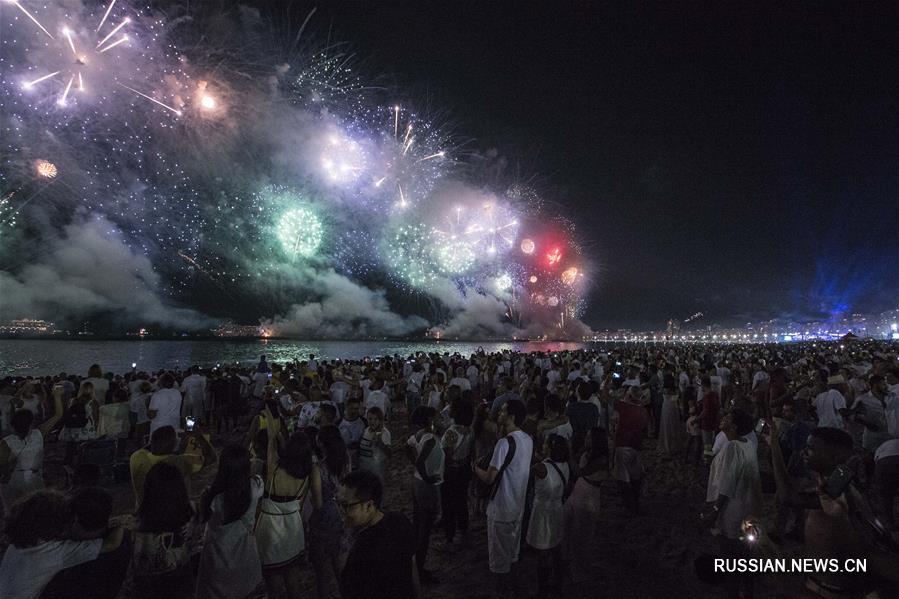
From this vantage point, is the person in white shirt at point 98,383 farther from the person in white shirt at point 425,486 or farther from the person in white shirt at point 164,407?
the person in white shirt at point 425,486

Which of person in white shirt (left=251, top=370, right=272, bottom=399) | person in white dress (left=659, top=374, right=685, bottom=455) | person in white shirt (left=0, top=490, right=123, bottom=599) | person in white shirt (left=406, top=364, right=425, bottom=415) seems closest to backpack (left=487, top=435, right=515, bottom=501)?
person in white shirt (left=0, top=490, right=123, bottom=599)

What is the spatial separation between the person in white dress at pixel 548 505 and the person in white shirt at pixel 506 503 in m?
0.21

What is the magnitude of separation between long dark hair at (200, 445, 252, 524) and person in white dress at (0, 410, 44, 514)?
11.1 feet

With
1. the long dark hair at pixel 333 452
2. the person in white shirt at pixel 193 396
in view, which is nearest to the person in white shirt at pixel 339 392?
the person in white shirt at pixel 193 396

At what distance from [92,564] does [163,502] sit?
0.52 m

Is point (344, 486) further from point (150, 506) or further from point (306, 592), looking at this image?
point (306, 592)

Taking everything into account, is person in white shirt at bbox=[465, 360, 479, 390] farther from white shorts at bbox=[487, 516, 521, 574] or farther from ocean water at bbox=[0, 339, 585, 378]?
ocean water at bbox=[0, 339, 585, 378]

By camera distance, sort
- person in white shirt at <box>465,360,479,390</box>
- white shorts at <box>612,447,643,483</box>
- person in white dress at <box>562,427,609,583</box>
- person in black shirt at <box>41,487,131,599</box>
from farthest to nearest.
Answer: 1. person in white shirt at <box>465,360,479,390</box>
2. white shorts at <box>612,447,643,483</box>
3. person in white dress at <box>562,427,609,583</box>
4. person in black shirt at <box>41,487,131,599</box>

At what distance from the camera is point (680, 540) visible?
5668mm

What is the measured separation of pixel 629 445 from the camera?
6.34 meters

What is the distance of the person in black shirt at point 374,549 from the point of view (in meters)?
2.22

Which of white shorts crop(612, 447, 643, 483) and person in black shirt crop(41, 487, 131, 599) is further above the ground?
person in black shirt crop(41, 487, 131, 599)

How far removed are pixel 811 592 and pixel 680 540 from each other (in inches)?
147

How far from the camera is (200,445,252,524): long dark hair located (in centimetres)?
317
